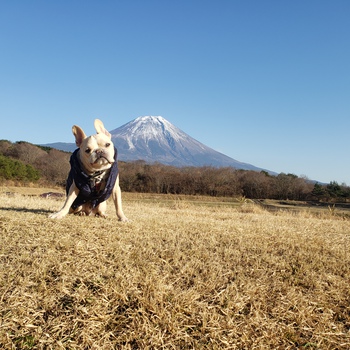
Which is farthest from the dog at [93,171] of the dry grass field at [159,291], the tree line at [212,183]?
the tree line at [212,183]

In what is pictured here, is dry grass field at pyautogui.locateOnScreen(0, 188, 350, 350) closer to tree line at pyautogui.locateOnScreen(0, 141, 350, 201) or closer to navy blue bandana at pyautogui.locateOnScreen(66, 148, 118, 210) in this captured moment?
navy blue bandana at pyautogui.locateOnScreen(66, 148, 118, 210)

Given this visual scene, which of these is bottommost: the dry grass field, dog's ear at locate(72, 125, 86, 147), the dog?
the dry grass field

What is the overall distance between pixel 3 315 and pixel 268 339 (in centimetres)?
230

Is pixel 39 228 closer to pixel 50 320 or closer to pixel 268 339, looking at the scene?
pixel 50 320

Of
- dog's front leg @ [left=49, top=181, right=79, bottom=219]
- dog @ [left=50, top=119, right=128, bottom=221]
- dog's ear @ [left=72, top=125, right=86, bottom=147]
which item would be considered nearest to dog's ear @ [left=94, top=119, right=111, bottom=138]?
dog @ [left=50, top=119, right=128, bottom=221]

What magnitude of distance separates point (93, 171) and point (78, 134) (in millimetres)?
783

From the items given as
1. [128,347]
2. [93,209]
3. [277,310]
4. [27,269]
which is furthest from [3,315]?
[93,209]

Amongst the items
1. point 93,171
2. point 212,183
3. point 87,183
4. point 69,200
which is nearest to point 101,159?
point 93,171

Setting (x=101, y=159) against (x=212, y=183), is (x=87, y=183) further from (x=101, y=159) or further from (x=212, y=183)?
(x=212, y=183)

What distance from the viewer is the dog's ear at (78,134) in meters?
5.08

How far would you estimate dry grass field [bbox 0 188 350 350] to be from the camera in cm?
258

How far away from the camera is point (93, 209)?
18.5ft

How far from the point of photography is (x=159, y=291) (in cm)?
303

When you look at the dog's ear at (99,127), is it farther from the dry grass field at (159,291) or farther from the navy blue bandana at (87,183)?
the dry grass field at (159,291)
